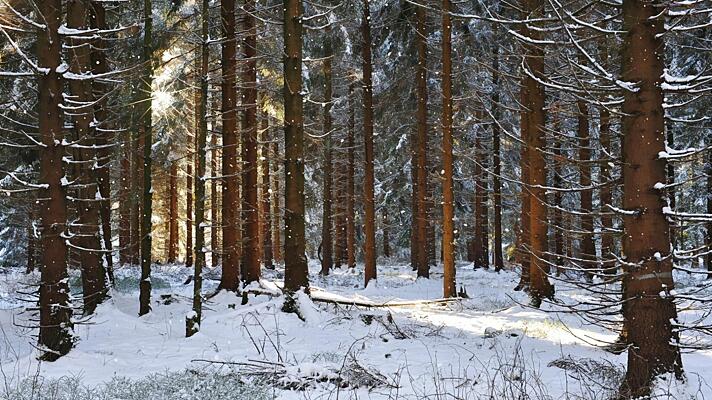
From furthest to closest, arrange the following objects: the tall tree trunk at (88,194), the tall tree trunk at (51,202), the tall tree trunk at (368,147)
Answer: the tall tree trunk at (368,147) < the tall tree trunk at (88,194) < the tall tree trunk at (51,202)

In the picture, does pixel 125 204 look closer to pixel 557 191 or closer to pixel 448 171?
pixel 448 171

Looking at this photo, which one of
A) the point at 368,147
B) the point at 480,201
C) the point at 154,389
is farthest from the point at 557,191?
the point at 480,201

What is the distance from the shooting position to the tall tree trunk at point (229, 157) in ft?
42.6

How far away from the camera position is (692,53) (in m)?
19.3

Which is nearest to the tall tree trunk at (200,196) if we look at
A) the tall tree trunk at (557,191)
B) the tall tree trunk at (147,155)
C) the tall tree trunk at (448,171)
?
the tall tree trunk at (147,155)

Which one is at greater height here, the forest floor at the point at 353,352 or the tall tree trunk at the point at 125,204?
the tall tree trunk at the point at 125,204

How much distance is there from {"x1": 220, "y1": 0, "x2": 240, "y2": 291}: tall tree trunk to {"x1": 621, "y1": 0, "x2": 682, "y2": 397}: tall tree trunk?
373 inches

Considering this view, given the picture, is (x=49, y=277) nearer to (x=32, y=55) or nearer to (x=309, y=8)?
(x=32, y=55)

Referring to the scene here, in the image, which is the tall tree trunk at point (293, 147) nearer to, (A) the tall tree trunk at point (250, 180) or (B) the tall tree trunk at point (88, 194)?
(A) the tall tree trunk at point (250, 180)

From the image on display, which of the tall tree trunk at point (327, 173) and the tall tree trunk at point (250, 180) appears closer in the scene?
the tall tree trunk at point (250, 180)

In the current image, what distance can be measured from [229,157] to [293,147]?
3.80 metres

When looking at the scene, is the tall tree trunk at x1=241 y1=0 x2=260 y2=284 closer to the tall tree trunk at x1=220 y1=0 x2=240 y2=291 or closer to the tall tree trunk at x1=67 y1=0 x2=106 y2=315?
the tall tree trunk at x1=220 y1=0 x2=240 y2=291

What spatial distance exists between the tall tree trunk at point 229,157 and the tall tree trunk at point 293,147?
236cm

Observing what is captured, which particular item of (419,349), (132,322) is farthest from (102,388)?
(132,322)
